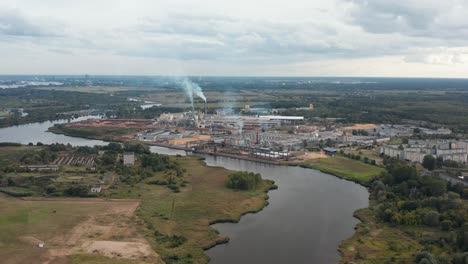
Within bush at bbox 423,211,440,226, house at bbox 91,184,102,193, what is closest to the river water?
bush at bbox 423,211,440,226

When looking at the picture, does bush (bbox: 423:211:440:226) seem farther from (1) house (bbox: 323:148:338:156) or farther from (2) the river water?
(1) house (bbox: 323:148:338:156)

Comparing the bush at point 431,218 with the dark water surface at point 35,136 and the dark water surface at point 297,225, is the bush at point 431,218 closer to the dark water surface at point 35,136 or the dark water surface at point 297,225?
the dark water surface at point 297,225

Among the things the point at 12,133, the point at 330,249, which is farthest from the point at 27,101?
the point at 330,249

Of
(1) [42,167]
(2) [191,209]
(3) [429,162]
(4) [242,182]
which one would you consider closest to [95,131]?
(1) [42,167]

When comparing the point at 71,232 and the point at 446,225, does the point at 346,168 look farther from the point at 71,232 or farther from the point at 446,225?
the point at 71,232

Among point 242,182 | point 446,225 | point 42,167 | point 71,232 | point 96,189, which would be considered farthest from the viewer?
point 42,167
